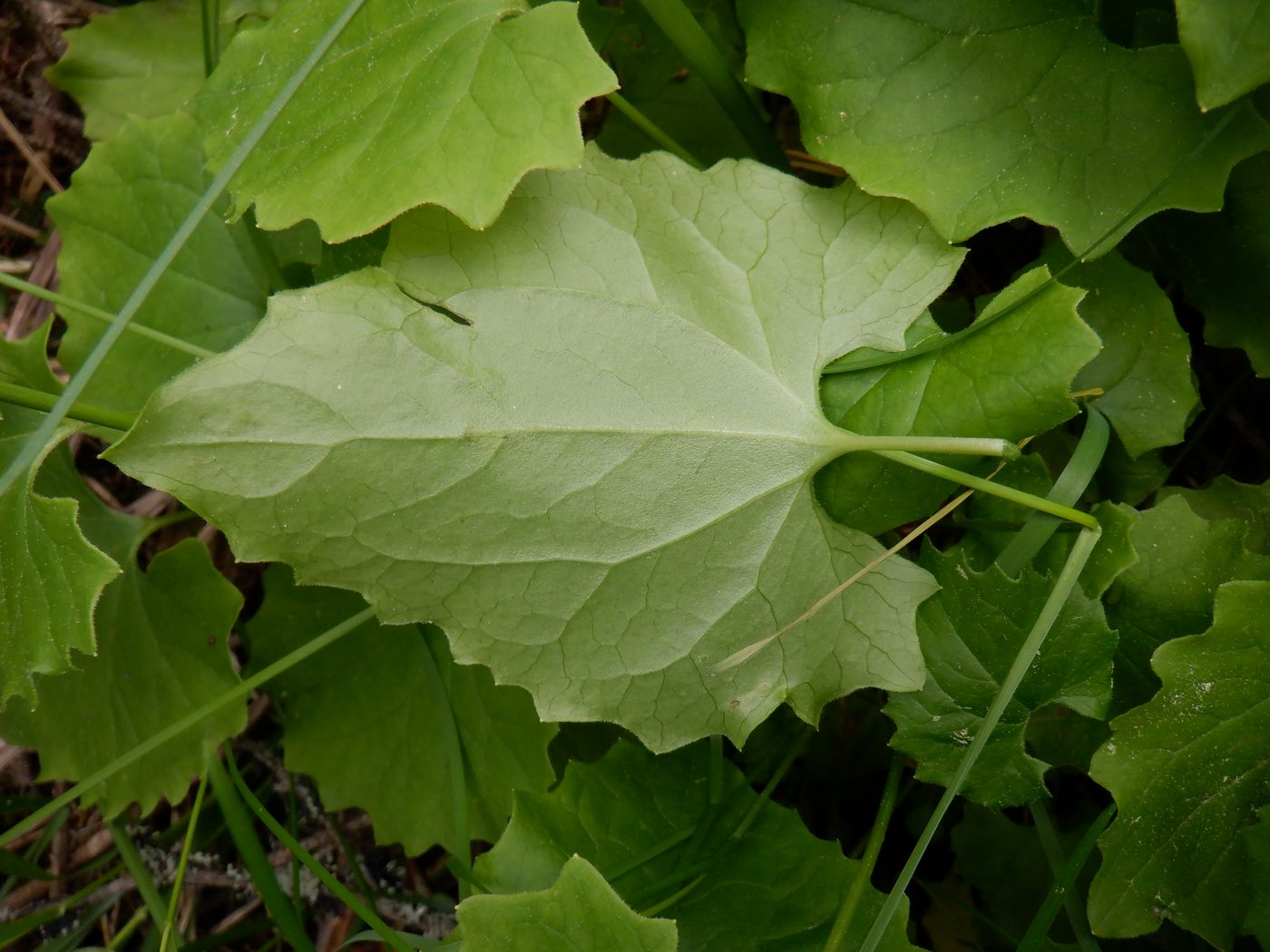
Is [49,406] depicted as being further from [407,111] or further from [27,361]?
[407,111]

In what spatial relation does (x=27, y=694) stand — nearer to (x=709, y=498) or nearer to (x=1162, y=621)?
(x=709, y=498)

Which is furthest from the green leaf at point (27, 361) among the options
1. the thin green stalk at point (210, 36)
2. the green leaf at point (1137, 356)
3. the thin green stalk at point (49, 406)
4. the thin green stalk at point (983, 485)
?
the green leaf at point (1137, 356)

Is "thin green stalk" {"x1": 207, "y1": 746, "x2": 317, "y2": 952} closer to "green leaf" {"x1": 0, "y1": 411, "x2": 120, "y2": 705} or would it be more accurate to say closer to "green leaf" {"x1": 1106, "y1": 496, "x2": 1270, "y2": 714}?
"green leaf" {"x1": 0, "y1": 411, "x2": 120, "y2": 705}

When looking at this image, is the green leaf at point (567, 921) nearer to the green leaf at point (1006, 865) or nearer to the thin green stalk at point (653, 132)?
the green leaf at point (1006, 865)

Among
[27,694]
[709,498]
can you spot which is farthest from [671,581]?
[27,694]

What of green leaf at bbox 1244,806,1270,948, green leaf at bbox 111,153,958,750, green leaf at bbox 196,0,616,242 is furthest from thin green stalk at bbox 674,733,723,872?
green leaf at bbox 196,0,616,242

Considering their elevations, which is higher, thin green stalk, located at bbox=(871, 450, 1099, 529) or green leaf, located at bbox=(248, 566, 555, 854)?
thin green stalk, located at bbox=(871, 450, 1099, 529)
